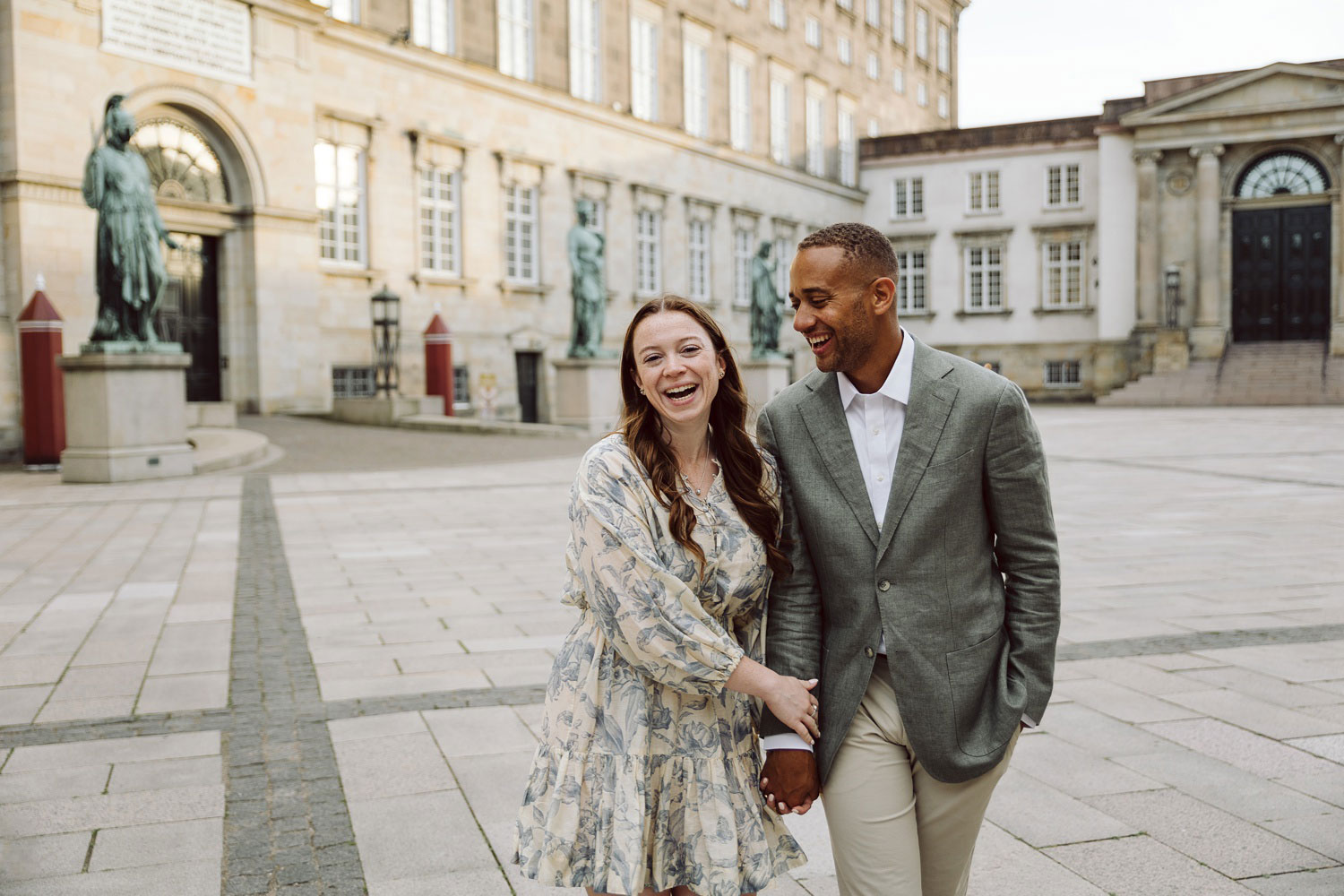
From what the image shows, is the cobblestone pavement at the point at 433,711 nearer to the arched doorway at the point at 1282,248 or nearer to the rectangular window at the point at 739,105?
the rectangular window at the point at 739,105

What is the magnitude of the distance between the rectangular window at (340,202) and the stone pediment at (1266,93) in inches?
1124

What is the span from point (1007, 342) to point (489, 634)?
43.3 m

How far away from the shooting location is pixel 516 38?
3238 cm

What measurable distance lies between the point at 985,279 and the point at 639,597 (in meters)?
48.0

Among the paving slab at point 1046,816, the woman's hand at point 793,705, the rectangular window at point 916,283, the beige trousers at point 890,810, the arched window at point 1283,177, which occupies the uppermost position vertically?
the arched window at point 1283,177

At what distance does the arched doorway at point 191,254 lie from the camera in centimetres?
2316

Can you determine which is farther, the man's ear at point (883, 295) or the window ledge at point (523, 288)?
the window ledge at point (523, 288)

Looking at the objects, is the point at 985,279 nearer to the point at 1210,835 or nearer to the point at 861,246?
the point at 1210,835

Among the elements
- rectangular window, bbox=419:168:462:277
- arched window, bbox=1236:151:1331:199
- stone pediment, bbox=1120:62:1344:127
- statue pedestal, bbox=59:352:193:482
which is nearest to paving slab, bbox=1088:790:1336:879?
statue pedestal, bbox=59:352:193:482

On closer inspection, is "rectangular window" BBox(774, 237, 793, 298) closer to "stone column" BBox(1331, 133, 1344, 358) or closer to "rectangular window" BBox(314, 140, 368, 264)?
"stone column" BBox(1331, 133, 1344, 358)

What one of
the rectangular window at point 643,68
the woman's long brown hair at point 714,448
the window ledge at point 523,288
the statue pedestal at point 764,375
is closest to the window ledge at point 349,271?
the window ledge at point 523,288

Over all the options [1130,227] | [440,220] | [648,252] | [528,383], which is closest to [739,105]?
[648,252]

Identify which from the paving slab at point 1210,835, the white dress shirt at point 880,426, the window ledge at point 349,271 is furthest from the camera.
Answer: the window ledge at point 349,271

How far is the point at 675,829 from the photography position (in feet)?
8.41
